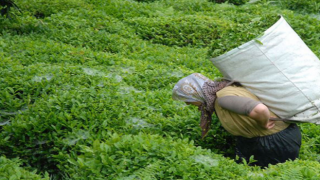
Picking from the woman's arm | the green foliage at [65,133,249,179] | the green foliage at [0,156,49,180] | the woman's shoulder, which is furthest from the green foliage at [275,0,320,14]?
the green foliage at [0,156,49,180]

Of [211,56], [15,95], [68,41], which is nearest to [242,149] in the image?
[211,56]

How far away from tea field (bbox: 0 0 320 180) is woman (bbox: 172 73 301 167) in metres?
0.28

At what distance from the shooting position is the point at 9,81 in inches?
213

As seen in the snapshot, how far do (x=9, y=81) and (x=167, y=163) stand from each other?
2499 mm

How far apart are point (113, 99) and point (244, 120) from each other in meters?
1.51

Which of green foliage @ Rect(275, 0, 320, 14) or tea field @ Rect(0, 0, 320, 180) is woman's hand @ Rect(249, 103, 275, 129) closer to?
tea field @ Rect(0, 0, 320, 180)

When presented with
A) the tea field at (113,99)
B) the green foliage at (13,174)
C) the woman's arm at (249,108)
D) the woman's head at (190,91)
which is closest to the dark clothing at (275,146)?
the woman's arm at (249,108)

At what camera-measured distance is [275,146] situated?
4.21 meters

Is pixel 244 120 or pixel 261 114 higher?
pixel 261 114

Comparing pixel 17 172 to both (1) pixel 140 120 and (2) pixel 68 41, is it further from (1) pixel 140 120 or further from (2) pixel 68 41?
(2) pixel 68 41

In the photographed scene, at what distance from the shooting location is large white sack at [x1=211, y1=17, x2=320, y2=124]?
13.2ft

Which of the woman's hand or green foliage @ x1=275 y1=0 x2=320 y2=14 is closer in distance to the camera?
the woman's hand

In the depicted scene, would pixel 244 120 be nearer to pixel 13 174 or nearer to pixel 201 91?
pixel 201 91

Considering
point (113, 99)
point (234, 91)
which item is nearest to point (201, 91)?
point (234, 91)
